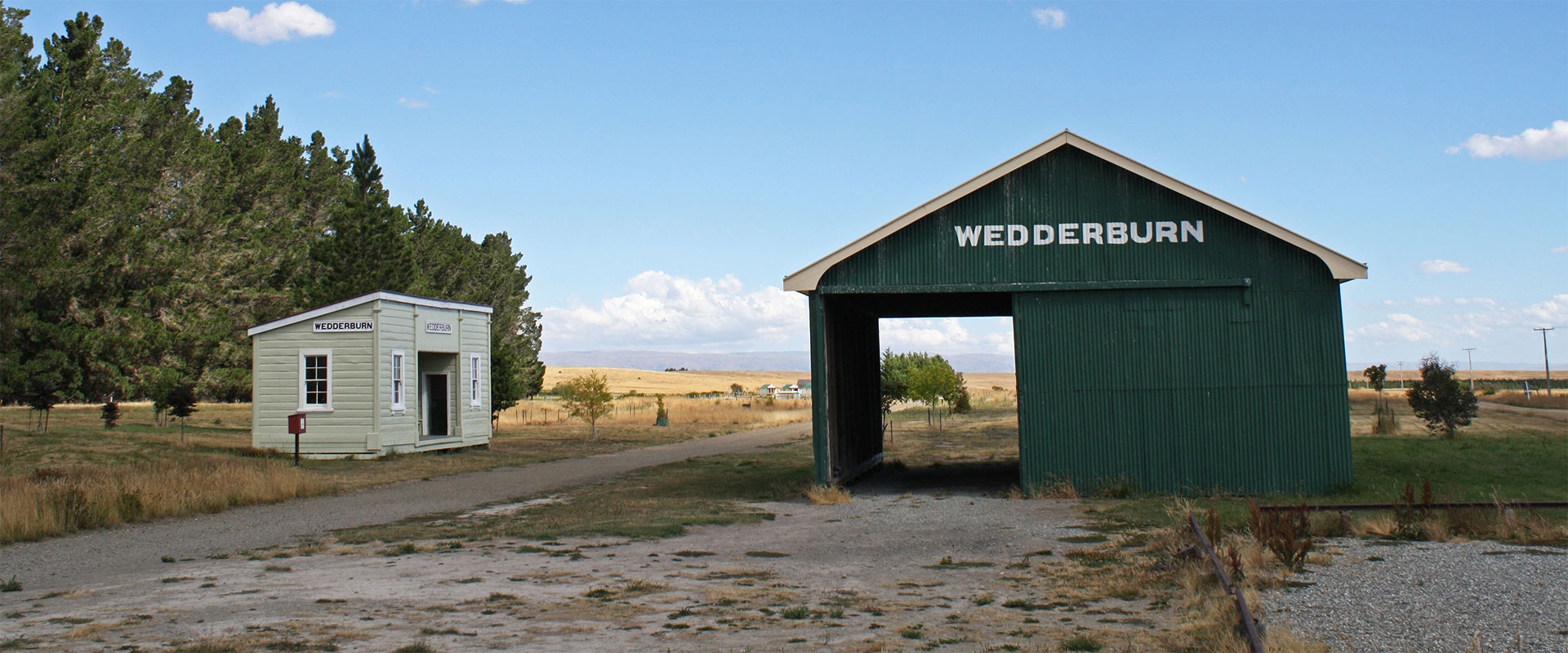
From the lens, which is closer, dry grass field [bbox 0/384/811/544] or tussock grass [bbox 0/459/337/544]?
tussock grass [bbox 0/459/337/544]

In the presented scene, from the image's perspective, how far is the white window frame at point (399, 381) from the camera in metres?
28.4

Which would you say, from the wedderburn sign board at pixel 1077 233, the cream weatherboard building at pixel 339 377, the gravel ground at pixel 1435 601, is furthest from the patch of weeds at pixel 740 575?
the cream weatherboard building at pixel 339 377

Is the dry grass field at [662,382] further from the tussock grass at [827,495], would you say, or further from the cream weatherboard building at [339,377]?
the tussock grass at [827,495]

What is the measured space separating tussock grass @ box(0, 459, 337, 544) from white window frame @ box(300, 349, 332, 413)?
6.65 metres

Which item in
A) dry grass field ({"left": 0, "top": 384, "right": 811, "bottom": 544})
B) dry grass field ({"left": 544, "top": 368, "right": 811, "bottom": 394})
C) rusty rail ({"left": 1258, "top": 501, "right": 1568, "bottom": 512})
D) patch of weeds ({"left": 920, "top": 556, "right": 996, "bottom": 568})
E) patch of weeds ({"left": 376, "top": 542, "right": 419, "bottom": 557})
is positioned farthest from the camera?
dry grass field ({"left": 544, "top": 368, "right": 811, "bottom": 394})

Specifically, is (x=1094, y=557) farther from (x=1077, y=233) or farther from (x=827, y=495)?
(x=1077, y=233)

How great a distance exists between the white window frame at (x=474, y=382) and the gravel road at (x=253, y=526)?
564 cm

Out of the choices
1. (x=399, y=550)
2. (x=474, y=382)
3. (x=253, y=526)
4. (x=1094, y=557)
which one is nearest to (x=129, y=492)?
(x=253, y=526)

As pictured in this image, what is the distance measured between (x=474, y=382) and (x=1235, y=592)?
1061 inches

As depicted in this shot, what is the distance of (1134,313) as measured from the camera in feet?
60.0

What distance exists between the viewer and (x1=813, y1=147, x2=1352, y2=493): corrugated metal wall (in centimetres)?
1778

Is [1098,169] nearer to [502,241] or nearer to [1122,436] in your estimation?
[1122,436]

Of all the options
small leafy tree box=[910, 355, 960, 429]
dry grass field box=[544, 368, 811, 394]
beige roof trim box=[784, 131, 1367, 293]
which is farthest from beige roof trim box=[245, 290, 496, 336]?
dry grass field box=[544, 368, 811, 394]

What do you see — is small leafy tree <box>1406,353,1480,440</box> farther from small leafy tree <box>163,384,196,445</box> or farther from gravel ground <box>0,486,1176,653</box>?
small leafy tree <box>163,384,196,445</box>
